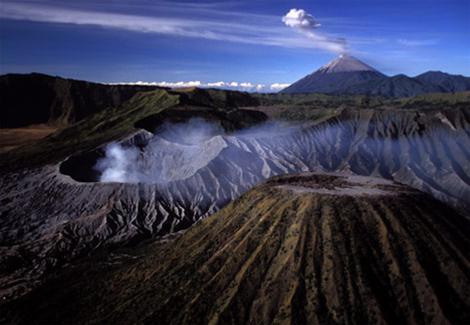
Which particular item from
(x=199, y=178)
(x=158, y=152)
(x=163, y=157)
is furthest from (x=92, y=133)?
(x=199, y=178)

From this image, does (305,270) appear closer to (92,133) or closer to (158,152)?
(158,152)

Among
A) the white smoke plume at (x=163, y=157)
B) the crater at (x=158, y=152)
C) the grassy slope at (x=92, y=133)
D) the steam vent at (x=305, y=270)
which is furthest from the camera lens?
the grassy slope at (x=92, y=133)

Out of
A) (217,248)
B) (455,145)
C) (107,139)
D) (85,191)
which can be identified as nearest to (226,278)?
(217,248)

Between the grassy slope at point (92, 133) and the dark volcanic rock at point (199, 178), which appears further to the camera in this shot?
the grassy slope at point (92, 133)

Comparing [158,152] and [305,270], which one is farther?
[158,152]

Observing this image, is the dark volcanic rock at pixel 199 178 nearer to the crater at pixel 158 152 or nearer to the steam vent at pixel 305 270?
the crater at pixel 158 152

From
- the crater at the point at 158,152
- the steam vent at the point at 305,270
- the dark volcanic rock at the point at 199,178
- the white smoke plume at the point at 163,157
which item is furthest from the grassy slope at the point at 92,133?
the steam vent at the point at 305,270

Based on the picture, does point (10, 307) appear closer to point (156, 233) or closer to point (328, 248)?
point (156, 233)

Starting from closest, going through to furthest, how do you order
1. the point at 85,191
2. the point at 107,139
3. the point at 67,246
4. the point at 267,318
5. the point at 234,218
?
1. the point at 267,318
2. the point at 234,218
3. the point at 67,246
4. the point at 85,191
5. the point at 107,139
